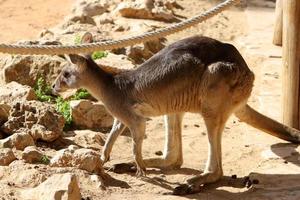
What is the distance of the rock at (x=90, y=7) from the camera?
10.6 metres

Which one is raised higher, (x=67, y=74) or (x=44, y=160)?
(x=67, y=74)

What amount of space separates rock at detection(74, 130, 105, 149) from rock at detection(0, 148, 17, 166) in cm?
98

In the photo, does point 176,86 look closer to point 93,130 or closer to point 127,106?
point 127,106

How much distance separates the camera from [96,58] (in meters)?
8.35

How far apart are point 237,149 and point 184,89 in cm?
124

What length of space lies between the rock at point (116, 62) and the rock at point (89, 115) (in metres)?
0.69

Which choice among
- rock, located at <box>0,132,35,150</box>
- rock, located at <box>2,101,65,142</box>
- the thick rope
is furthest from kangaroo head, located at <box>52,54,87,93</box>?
the thick rope

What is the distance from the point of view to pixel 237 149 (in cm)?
679

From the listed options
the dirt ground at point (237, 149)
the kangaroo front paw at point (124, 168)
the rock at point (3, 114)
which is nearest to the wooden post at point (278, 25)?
the dirt ground at point (237, 149)

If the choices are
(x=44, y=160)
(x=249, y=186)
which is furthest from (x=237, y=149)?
(x=44, y=160)

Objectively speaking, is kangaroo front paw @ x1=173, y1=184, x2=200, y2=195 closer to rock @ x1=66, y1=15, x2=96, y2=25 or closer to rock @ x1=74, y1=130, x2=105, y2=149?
rock @ x1=74, y1=130, x2=105, y2=149

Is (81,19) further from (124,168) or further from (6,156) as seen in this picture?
(6,156)

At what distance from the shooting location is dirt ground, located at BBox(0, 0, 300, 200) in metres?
5.61

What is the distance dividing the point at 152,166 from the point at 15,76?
2321mm
